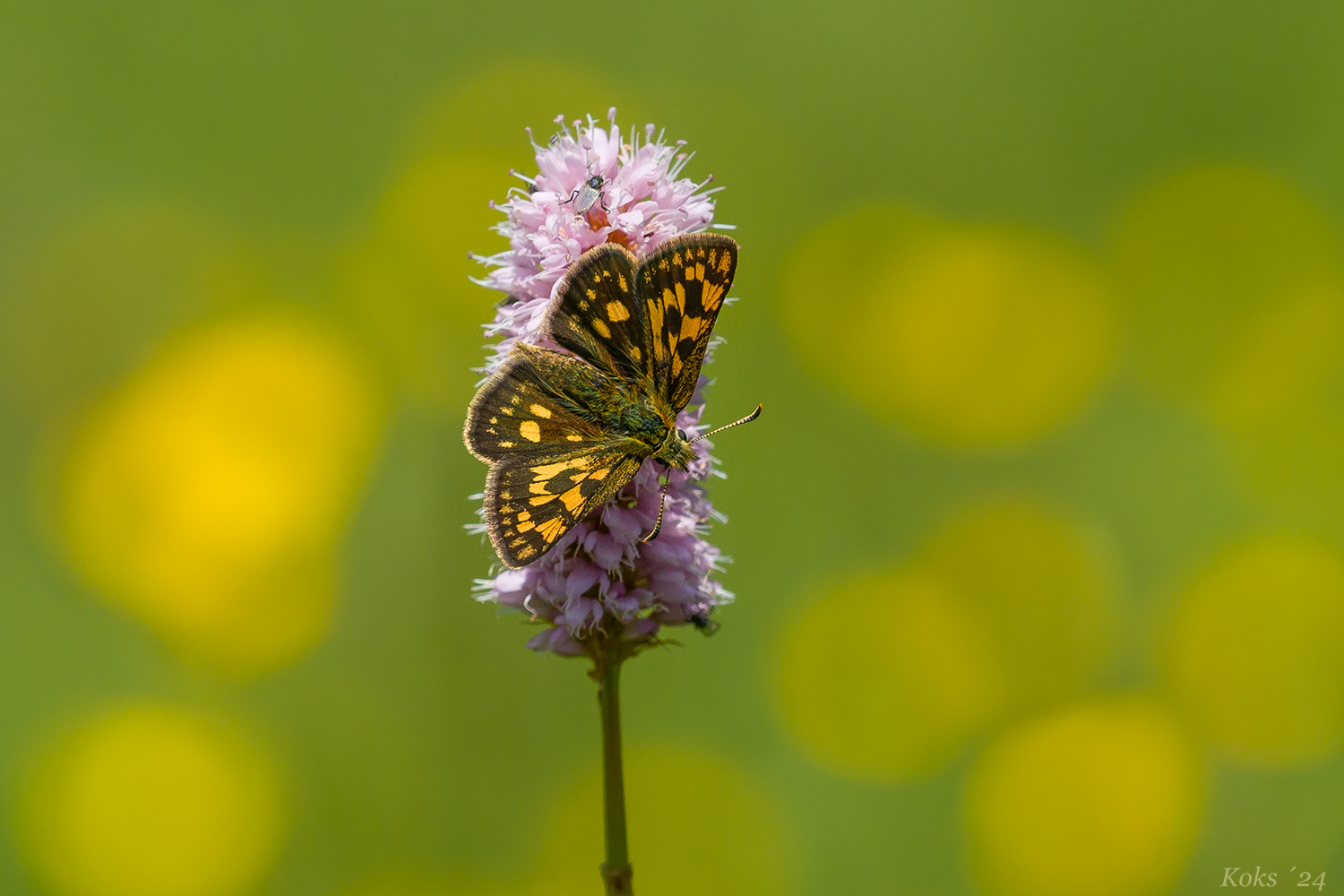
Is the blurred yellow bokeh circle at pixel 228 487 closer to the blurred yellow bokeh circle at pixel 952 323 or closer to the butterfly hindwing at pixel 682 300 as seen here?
the blurred yellow bokeh circle at pixel 952 323

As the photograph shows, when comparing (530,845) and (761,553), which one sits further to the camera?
(761,553)

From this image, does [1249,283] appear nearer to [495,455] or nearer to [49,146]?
[495,455]

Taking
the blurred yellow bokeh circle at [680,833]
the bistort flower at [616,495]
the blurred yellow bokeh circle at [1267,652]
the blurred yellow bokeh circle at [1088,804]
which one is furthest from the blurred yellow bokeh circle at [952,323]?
the bistort flower at [616,495]

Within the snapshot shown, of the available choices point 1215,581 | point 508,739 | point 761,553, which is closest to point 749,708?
point 761,553

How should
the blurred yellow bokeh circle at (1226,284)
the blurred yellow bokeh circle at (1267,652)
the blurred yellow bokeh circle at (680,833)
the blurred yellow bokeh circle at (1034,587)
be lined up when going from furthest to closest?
the blurred yellow bokeh circle at (1226,284) → the blurred yellow bokeh circle at (1034,587) → the blurred yellow bokeh circle at (1267,652) → the blurred yellow bokeh circle at (680,833)

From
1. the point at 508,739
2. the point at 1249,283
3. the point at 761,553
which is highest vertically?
the point at 1249,283

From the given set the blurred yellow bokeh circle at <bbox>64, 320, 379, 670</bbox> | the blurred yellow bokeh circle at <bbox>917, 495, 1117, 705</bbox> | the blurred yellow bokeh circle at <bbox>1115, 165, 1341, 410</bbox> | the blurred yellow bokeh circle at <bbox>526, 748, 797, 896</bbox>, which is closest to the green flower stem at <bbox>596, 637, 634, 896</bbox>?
the blurred yellow bokeh circle at <bbox>526, 748, 797, 896</bbox>

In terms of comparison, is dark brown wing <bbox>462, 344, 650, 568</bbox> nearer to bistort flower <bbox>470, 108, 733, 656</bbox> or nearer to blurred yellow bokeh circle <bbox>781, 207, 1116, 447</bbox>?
bistort flower <bbox>470, 108, 733, 656</bbox>
